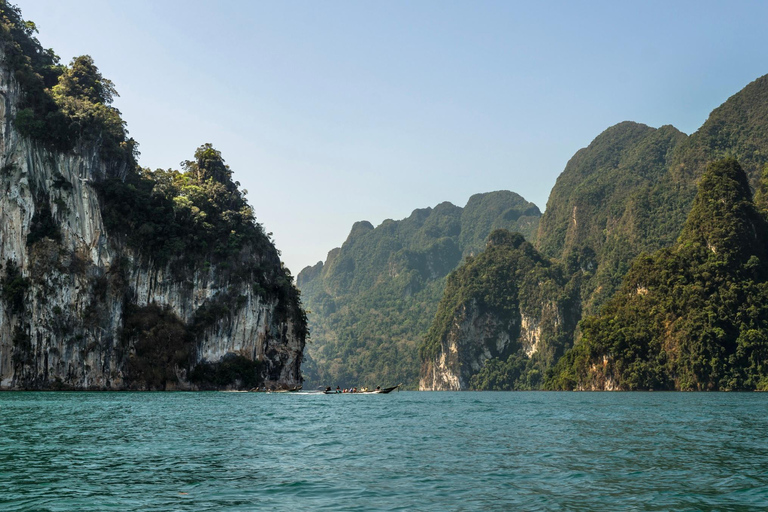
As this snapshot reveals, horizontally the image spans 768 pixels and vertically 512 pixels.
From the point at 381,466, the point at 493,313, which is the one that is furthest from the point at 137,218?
the point at 493,313

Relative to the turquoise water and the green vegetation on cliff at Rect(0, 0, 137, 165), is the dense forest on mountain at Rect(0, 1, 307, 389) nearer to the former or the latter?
the green vegetation on cliff at Rect(0, 0, 137, 165)

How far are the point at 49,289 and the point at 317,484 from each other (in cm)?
6804

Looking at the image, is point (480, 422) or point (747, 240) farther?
point (747, 240)

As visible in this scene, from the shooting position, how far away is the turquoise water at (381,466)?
12.7 m

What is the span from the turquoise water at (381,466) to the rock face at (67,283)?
4647 cm

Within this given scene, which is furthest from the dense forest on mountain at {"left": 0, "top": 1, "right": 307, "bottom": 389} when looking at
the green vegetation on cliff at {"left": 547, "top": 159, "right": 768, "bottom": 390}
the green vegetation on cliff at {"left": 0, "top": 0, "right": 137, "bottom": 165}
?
the green vegetation on cliff at {"left": 547, "top": 159, "right": 768, "bottom": 390}

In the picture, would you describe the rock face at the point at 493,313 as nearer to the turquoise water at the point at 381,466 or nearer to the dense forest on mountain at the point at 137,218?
the dense forest on mountain at the point at 137,218

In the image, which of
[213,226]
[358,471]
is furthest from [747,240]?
[358,471]

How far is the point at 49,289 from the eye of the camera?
7238 cm

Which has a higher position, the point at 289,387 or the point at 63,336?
the point at 63,336

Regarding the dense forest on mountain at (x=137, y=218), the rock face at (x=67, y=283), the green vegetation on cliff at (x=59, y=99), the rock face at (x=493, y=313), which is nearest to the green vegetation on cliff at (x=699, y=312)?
the dense forest on mountain at (x=137, y=218)

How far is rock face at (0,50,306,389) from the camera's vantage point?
70188mm

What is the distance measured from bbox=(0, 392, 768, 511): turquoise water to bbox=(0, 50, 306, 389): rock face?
46.5 meters

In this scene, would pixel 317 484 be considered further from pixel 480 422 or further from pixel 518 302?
pixel 518 302
